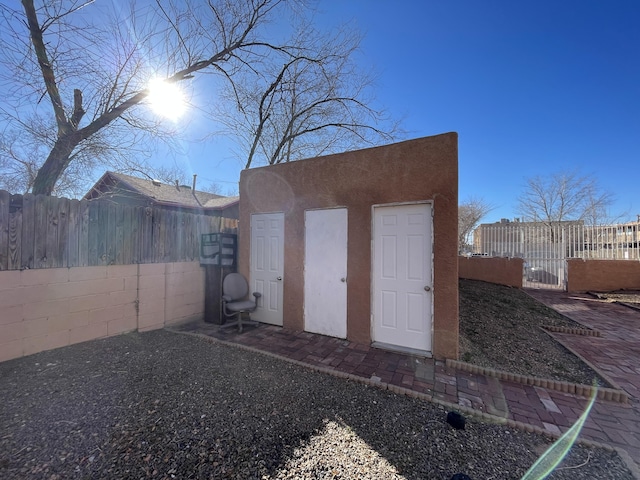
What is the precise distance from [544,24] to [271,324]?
7.57 metres

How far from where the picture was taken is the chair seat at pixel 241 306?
4.64 meters

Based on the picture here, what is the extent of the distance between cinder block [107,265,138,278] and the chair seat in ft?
5.48

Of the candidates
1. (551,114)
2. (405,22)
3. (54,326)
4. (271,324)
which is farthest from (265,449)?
(551,114)

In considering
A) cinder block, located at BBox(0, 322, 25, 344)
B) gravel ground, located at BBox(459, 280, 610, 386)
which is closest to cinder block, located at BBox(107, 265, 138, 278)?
cinder block, located at BBox(0, 322, 25, 344)

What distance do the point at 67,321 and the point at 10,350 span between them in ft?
1.88

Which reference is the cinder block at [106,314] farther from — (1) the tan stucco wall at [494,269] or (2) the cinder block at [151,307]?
(1) the tan stucco wall at [494,269]

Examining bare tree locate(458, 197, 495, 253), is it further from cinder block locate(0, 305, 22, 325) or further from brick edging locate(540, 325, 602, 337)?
cinder block locate(0, 305, 22, 325)

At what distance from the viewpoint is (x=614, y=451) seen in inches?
79.3

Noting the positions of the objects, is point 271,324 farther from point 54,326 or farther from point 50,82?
point 50,82

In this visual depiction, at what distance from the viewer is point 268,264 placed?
5070mm

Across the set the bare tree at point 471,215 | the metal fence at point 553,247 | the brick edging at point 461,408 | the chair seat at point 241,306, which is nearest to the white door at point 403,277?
the brick edging at point 461,408

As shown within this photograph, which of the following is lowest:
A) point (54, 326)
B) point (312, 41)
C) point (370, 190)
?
point (54, 326)

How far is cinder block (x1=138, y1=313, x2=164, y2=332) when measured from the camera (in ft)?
14.7

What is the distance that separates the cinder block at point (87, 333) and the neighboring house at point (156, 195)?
7.29m
